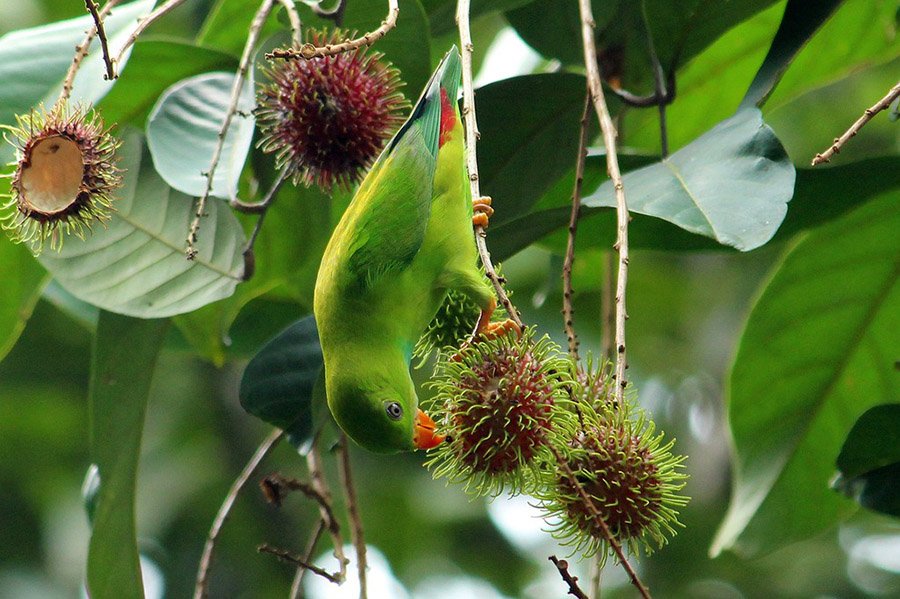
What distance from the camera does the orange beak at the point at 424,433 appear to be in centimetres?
208

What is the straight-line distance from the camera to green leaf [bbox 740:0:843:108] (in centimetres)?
222

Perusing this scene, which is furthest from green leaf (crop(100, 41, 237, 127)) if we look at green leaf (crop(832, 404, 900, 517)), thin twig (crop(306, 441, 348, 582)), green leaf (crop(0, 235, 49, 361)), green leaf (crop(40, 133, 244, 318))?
green leaf (crop(832, 404, 900, 517))

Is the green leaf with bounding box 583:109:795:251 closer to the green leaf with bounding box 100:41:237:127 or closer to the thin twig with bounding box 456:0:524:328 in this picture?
the thin twig with bounding box 456:0:524:328

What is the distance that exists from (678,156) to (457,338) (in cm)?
63

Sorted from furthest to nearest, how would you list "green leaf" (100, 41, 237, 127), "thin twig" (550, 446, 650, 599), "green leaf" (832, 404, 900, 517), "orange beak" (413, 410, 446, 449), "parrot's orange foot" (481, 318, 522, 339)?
"green leaf" (100, 41, 237, 127) → "green leaf" (832, 404, 900, 517) → "orange beak" (413, 410, 446, 449) → "parrot's orange foot" (481, 318, 522, 339) → "thin twig" (550, 446, 650, 599)

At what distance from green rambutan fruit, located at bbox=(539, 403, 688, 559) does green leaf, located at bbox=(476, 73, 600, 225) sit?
94cm

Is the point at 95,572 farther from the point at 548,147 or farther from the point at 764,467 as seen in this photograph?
the point at 764,467

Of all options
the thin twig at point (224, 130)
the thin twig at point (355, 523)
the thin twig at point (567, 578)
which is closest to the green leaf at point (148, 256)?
the thin twig at point (224, 130)

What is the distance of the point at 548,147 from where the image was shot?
2605mm

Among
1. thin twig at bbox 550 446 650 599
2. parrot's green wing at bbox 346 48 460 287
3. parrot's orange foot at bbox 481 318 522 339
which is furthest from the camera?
parrot's green wing at bbox 346 48 460 287

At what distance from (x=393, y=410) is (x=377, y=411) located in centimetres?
3

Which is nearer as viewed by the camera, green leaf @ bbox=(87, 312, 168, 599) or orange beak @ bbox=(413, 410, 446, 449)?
orange beak @ bbox=(413, 410, 446, 449)

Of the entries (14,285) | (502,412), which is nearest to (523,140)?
(502,412)

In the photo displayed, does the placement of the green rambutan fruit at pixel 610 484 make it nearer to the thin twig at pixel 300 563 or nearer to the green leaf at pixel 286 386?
the thin twig at pixel 300 563
